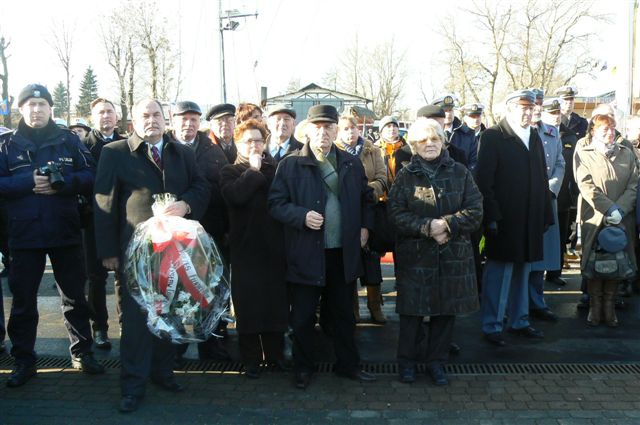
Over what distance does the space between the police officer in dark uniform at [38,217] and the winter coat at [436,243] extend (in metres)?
2.57

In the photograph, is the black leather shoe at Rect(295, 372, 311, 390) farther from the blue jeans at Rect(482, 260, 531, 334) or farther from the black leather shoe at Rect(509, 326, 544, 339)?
the black leather shoe at Rect(509, 326, 544, 339)

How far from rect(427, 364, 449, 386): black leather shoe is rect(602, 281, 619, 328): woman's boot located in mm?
2376

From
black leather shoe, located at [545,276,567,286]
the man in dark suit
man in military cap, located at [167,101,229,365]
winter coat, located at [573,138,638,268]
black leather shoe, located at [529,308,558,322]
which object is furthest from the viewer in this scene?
black leather shoe, located at [545,276,567,286]

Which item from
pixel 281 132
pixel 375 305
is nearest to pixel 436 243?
pixel 281 132

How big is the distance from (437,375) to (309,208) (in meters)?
1.63

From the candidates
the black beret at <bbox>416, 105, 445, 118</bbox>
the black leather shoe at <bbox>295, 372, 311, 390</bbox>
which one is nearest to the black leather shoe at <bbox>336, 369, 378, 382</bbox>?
the black leather shoe at <bbox>295, 372, 311, 390</bbox>

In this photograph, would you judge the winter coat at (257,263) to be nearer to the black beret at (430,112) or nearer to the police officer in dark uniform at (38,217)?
the police officer in dark uniform at (38,217)

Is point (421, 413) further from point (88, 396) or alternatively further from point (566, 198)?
point (566, 198)

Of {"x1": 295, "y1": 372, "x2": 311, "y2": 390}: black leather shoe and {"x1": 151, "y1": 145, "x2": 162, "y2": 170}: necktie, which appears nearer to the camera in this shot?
{"x1": 151, "y1": 145, "x2": 162, "y2": 170}: necktie

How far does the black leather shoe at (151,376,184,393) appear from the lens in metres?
4.46

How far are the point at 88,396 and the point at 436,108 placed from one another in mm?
3929

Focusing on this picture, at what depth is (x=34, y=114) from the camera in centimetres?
462

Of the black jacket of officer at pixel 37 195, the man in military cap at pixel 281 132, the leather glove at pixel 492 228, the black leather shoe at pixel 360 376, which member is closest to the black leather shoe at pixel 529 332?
the leather glove at pixel 492 228

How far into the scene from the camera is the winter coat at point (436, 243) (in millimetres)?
4477
